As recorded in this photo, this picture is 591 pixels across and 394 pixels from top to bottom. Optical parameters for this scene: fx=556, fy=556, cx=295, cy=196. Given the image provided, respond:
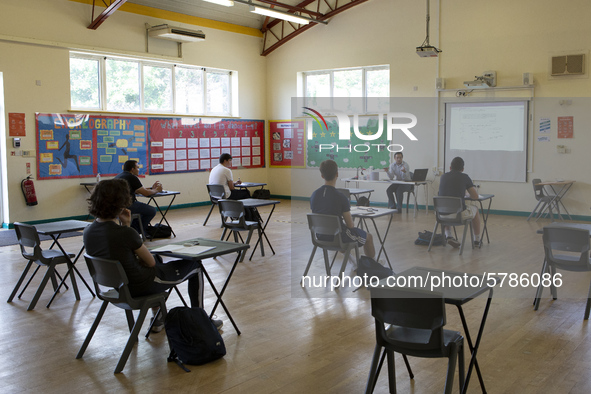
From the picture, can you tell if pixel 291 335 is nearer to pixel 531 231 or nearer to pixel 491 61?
pixel 531 231

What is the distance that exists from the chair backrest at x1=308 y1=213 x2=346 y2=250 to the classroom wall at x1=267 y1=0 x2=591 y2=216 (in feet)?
19.8

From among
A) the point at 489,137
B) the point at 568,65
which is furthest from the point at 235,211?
the point at 568,65

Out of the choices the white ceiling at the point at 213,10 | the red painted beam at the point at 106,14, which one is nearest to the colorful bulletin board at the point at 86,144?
the red painted beam at the point at 106,14

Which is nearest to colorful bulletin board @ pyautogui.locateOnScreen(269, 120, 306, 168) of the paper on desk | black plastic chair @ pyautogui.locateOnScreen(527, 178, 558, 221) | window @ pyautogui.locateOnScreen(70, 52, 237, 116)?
window @ pyautogui.locateOnScreen(70, 52, 237, 116)

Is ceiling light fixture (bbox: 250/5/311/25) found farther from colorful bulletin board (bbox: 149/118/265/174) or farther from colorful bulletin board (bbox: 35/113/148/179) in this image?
colorful bulletin board (bbox: 35/113/148/179)

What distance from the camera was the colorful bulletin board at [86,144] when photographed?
9.45 meters

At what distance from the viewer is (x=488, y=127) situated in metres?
10.4

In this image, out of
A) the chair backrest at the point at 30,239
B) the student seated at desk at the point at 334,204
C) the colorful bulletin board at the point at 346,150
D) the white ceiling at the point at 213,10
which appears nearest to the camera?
the chair backrest at the point at 30,239

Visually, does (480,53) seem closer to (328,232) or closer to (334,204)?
(334,204)

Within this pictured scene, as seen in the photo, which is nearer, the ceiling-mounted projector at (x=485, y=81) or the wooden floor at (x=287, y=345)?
the wooden floor at (x=287, y=345)

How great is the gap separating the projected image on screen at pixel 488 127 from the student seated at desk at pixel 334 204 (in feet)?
18.9

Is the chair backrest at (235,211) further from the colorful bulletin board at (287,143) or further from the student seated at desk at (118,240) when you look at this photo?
the colorful bulletin board at (287,143)

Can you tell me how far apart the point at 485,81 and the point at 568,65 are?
1364 millimetres

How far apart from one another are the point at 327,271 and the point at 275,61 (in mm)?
Result: 8573
